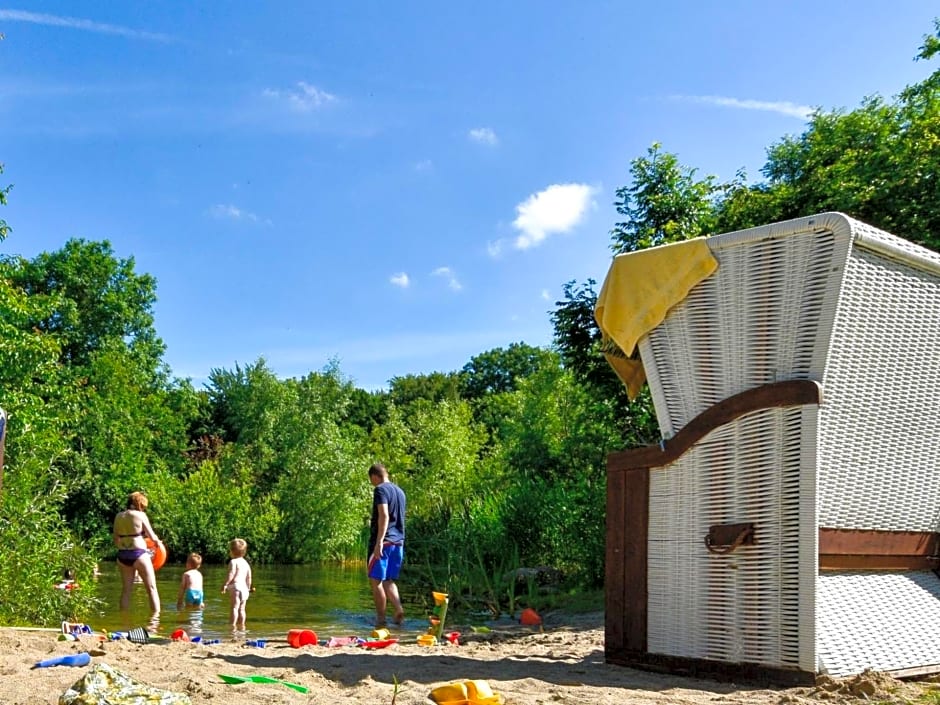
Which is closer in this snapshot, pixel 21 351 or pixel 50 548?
pixel 50 548

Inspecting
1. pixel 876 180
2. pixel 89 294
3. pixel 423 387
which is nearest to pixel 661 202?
pixel 876 180

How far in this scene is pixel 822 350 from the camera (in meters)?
4.96

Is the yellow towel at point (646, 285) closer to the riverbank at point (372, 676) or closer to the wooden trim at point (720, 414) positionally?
the wooden trim at point (720, 414)

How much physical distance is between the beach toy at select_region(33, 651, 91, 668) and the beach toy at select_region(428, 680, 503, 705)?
2.21 m

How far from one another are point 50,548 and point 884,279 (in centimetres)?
917

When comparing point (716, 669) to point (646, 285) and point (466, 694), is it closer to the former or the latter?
point (466, 694)

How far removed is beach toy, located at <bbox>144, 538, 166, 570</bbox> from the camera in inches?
427

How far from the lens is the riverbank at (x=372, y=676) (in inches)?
168

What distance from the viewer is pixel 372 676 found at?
4.96 metres

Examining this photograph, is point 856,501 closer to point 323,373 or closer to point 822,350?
point 822,350

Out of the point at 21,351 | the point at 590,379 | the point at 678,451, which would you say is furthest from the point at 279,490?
the point at 678,451

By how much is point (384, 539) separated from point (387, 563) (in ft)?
0.93

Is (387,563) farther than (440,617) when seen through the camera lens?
Yes

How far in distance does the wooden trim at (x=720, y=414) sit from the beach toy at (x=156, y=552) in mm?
7057
